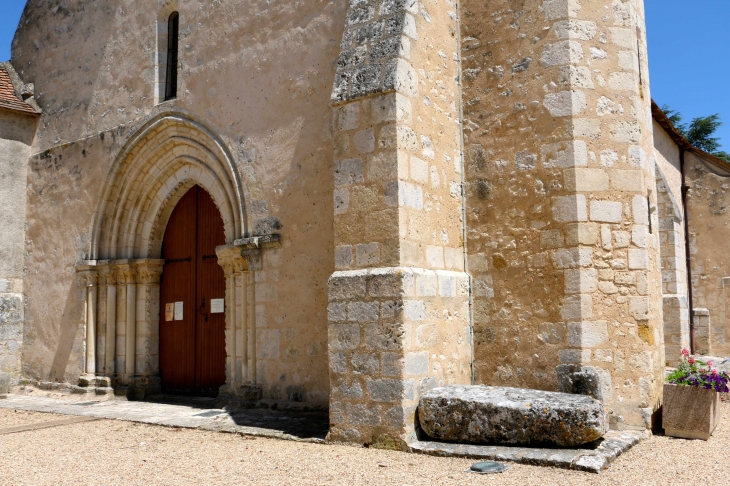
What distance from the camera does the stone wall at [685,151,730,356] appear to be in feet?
40.1

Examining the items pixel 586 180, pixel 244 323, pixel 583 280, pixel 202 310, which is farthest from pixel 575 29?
pixel 202 310

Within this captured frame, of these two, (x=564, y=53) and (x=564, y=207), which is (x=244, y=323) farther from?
(x=564, y=53)

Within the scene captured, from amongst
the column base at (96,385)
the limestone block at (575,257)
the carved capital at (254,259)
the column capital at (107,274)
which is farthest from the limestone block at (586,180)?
the column base at (96,385)

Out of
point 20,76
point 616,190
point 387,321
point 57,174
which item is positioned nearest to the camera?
point 387,321

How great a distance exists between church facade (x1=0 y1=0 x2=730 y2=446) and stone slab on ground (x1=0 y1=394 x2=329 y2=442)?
0.26 meters

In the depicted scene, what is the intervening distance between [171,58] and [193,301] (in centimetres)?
327

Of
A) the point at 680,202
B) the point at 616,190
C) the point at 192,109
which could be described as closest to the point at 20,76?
the point at 192,109

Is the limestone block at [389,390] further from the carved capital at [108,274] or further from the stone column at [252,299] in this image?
the carved capital at [108,274]

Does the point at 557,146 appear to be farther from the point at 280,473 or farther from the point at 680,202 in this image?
the point at 680,202

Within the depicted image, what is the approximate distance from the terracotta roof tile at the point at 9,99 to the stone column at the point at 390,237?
623 cm

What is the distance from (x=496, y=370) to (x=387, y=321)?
57.1 inches

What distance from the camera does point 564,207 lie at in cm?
581

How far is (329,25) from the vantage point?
687cm

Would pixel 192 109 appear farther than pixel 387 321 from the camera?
Yes
